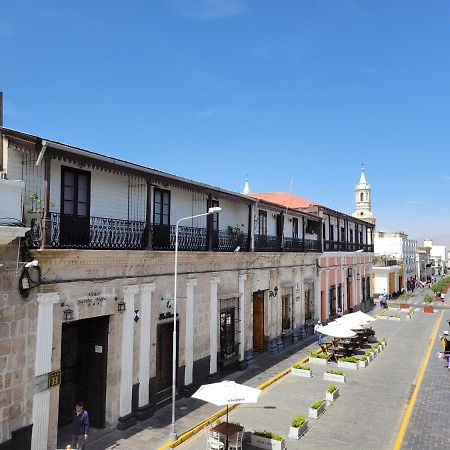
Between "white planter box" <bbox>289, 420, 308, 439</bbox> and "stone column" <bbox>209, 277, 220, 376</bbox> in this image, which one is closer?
"white planter box" <bbox>289, 420, 308, 439</bbox>

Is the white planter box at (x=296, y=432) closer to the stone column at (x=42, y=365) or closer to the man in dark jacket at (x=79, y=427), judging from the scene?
the man in dark jacket at (x=79, y=427)

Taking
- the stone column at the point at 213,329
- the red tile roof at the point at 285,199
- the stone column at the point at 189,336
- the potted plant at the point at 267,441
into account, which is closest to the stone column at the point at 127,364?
the stone column at the point at 189,336

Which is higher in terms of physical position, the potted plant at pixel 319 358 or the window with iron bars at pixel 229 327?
the window with iron bars at pixel 229 327

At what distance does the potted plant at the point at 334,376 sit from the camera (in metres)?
19.8

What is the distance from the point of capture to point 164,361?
16531mm

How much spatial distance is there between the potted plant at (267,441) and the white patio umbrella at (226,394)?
3.95 ft

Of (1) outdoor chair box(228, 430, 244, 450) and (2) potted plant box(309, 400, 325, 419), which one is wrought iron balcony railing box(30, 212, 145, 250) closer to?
(1) outdoor chair box(228, 430, 244, 450)

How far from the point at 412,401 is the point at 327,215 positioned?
70.5 feet

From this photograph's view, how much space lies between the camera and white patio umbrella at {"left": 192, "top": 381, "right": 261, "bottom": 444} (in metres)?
12.4

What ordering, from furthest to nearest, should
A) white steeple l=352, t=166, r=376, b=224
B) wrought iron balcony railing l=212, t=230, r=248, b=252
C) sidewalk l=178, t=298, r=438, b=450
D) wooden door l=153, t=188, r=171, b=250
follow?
white steeple l=352, t=166, r=376, b=224
wrought iron balcony railing l=212, t=230, r=248, b=252
wooden door l=153, t=188, r=171, b=250
sidewalk l=178, t=298, r=438, b=450

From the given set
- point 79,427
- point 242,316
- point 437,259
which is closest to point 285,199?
point 242,316

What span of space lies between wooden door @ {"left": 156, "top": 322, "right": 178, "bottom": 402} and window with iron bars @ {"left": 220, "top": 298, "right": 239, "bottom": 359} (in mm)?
3978

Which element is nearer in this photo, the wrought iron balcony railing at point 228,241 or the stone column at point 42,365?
the stone column at point 42,365

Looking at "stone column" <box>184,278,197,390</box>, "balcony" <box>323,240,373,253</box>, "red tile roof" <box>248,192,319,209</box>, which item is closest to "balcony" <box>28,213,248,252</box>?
"stone column" <box>184,278,197,390</box>
